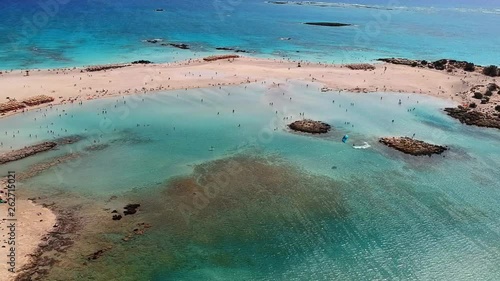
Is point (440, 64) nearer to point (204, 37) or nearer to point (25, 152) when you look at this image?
point (204, 37)

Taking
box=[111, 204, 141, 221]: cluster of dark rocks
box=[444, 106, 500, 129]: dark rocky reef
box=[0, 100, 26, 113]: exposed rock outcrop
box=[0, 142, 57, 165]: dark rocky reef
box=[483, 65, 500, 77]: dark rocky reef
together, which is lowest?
box=[111, 204, 141, 221]: cluster of dark rocks

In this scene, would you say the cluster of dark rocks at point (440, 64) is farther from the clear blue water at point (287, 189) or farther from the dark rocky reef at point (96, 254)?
the dark rocky reef at point (96, 254)

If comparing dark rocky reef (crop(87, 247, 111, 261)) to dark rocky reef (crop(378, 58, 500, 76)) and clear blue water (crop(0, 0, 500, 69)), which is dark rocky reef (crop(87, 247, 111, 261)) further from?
dark rocky reef (crop(378, 58, 500, 76))

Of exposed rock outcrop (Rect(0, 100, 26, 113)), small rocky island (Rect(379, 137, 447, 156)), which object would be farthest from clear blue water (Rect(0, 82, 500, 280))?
exposed rock outcrop (Rect(0, 100, 26, 113))

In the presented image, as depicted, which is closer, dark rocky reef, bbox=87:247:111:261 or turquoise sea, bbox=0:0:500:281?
dark rocky reef, bbox=87:247:111:261

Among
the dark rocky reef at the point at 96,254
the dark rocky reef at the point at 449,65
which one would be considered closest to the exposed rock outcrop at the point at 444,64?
the dark rocky reef at the point at 449,65

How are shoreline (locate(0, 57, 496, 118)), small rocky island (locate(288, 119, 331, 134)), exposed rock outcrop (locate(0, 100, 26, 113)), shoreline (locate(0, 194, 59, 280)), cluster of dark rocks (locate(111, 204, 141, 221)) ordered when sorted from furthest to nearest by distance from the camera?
1. shoreline (locate(0, 57, 496, 118))
2. exposed rock outcrop (locate(0, 100, 26, 113))
3. small rocky island (locate(288, 119, 331, 134))
4. cluster of dark rocks (locate(111, 204, 141, 221))
5. shoreline (locate(0, 194, 59, 280))
